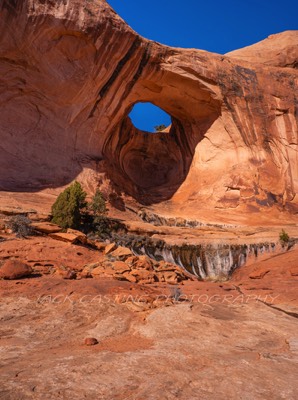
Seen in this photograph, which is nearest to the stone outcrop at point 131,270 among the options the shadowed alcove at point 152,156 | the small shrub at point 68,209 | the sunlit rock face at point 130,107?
the small shrub at point 68,209

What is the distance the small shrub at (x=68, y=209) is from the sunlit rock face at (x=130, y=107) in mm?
4783

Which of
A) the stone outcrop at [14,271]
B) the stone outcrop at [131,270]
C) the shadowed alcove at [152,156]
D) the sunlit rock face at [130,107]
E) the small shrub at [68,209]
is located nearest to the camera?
the stone outcrop at [14,271]

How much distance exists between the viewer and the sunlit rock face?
57.9 ft

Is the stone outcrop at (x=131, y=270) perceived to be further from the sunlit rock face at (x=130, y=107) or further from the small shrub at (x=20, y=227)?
the sunlit rock face at (x=130, y=107)

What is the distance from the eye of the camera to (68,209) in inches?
473

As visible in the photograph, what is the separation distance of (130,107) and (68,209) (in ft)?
44.1

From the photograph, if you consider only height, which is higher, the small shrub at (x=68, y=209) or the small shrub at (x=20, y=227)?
the small shrub at (x=68, y=209)

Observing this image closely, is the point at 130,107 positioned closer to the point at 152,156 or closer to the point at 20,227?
the point at 152,156

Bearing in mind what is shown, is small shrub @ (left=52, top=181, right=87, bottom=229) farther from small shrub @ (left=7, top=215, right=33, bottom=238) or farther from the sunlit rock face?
the sunlit rock face

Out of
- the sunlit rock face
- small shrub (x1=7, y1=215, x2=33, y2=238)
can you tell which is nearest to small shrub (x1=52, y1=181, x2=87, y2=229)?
small shrub (x1=7, y1=215, x2=33, y2=238)

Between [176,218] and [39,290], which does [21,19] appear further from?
[39,290]

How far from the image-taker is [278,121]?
2377 centimetres

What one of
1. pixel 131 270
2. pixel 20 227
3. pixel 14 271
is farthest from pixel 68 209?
pixel 14 271

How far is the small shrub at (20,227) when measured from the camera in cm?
948
